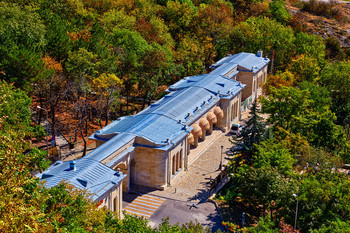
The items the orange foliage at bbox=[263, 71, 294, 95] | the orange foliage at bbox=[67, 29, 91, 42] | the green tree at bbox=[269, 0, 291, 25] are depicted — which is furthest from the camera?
the green tree at bbox=[269, 0, 291, 25]

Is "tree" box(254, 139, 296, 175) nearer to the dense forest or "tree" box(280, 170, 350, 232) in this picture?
the dense forest

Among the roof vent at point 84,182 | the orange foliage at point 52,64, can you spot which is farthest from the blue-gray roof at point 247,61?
the roof vent at point 84,182

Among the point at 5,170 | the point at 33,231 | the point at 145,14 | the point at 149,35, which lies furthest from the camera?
the point at 145,14

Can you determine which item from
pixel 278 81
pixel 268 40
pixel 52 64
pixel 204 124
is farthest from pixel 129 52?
pixel 268 40

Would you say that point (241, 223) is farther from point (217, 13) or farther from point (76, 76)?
point (217, 13)

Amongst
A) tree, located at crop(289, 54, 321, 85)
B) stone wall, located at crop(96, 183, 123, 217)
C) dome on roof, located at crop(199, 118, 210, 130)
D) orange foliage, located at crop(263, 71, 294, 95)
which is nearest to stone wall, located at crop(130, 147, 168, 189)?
stone wall, located at crop(96, 183, 123, 217)

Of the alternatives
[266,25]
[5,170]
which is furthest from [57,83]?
[266,25]
